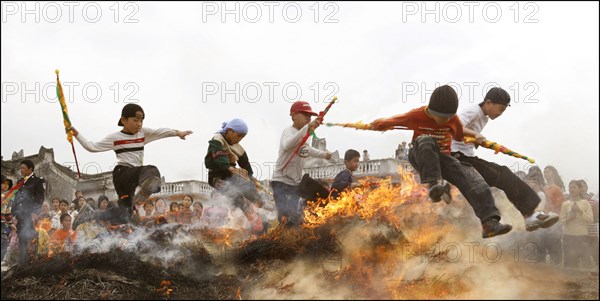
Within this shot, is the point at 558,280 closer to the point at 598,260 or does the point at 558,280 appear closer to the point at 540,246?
the point at 598,260

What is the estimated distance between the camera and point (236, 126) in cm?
1040

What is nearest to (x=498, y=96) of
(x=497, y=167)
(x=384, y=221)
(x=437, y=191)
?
(x=497, y=167)

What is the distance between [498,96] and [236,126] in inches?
167

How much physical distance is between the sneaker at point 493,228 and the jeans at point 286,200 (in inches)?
123

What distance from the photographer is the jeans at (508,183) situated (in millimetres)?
8249

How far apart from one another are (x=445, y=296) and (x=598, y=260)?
93.1 inches

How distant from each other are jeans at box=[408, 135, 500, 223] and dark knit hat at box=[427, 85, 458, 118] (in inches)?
16.3

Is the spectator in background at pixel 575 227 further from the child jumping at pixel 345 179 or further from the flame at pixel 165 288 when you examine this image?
the flame at pixel 165 288

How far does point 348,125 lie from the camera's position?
9055 millimetres

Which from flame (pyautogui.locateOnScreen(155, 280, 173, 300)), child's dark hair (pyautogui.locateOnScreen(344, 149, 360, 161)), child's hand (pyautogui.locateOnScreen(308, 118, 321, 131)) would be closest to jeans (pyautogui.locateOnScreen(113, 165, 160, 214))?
flame (pyautogui.locateOnScreen(155, 280, 173, 300))

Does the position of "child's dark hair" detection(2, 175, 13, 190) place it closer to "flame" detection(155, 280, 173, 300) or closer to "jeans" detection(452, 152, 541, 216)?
"flame" detection(155, 280, 173, 300)

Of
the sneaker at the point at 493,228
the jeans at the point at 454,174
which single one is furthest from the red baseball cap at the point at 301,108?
the sneaker at the point at 493,228

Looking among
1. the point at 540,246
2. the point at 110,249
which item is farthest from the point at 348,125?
the point at 110,249

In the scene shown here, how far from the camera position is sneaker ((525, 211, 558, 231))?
7.89m
